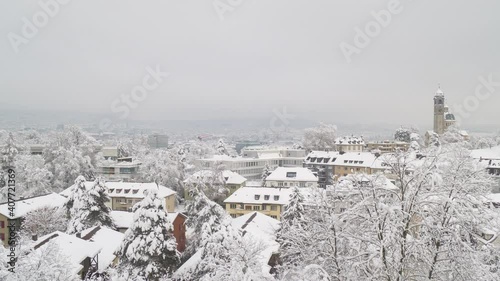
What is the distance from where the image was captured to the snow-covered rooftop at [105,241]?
27.7 meters

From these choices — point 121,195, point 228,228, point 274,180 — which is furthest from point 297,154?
point 228,228

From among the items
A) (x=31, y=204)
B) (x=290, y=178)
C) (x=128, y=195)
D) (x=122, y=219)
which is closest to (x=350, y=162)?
(x=290, y=178)

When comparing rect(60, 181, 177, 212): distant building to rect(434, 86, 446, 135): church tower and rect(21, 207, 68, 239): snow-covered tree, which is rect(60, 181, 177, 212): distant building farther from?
rect(434, 86, 446, 135): church tower

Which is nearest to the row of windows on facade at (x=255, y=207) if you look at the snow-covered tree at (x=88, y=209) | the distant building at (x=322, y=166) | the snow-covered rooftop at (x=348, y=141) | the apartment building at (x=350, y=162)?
the snow-covered tree at (x=88, y=209)

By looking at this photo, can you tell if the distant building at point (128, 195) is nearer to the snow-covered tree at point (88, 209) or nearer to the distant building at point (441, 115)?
the snow-covered tree at point (88, 209)

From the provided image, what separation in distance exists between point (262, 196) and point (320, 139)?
62.5m

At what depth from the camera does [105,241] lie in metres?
30.2

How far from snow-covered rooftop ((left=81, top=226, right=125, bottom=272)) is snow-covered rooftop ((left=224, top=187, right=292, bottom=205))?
1980 cm

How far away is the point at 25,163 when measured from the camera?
5772 centimetres

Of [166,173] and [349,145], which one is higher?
[166,173]

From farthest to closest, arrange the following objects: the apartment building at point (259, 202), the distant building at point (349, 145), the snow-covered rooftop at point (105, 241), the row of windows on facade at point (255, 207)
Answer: the distant building at point (349, 145) → the row of windows on facade at point (255, 207) → the apartment building at point (259, 202) → the snow-covered rooftop at point (105, 241)

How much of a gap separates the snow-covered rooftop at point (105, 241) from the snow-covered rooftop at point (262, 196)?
65.0ft

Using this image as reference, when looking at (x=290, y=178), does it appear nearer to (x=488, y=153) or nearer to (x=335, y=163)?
(x=335, y=163)

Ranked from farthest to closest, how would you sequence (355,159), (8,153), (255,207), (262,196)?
(355,159) → (8,153) → (262,196) → (255,207)
